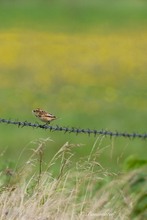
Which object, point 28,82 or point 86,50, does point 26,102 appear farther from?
point 86,50

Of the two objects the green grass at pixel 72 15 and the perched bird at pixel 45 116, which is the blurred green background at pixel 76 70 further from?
the perched bird at pixel 45 116

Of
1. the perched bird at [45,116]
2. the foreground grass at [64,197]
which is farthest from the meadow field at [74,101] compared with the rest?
the perched bird at [45,116]

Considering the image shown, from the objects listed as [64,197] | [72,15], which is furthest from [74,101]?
[72,15]

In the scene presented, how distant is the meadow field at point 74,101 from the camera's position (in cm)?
693

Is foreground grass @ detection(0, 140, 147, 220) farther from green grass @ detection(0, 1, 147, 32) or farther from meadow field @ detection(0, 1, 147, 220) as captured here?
green grass @ detection(0, 1, 147, 32)

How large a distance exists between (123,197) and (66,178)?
46 cm

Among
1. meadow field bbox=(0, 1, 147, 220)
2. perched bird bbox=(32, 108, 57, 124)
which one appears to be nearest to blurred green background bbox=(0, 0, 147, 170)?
meadow field bbox=(0, 1, 147, 220)

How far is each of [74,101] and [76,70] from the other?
14.8ft

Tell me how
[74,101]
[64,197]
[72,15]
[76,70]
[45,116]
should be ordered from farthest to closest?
[72,15], [76,70], [74,101], [45,116], [64,197]

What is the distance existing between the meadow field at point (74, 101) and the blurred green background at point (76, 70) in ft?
0.09

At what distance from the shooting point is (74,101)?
19219 mm

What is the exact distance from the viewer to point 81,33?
31219 millimetres

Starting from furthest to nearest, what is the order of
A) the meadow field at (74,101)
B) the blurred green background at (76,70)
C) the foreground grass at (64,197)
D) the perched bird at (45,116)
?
the blurred green background at (76,70) < the perched bird at (45,116) < the meadow field at (74,101) < the foreground grass at (64,197)

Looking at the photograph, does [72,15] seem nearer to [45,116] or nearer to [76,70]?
[76,70]
